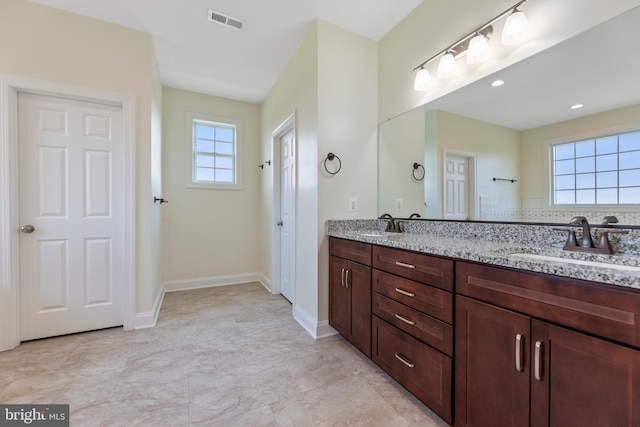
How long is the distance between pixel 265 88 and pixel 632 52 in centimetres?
338

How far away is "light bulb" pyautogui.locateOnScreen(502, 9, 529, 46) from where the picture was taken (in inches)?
56.2

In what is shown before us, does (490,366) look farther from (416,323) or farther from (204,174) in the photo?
(204,174)

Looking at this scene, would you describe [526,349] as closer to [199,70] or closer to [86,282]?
[86,282]

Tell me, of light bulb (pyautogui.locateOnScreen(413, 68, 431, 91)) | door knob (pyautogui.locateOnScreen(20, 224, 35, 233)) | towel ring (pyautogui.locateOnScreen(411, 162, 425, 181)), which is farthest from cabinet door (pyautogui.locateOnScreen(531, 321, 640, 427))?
door knob (pyautogui.locateOnScreen(20, 224, 35, 233))

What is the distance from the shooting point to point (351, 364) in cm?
188

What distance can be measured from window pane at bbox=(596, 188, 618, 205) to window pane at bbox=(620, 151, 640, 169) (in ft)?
0.36

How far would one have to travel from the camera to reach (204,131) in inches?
151

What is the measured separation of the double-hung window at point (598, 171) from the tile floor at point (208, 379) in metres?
1.38

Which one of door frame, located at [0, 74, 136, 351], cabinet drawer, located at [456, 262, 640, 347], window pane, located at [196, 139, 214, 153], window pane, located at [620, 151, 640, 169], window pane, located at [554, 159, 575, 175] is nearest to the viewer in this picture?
cabinet drawer, located at [456, 262, 640, 347]

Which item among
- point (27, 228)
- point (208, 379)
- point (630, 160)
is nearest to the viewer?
point (630, 160)

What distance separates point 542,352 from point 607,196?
2.88 ft

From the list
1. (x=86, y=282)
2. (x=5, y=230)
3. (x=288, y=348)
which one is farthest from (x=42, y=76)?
(x=288, y=348)

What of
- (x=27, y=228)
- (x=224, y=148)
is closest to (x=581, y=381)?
(x=27, y=228)

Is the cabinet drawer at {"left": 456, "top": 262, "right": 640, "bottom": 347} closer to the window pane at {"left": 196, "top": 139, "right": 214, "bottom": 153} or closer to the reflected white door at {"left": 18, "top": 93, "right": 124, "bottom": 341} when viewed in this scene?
the reflected white door at {"left": 18, "top": 93, "right": 124, "bottom": 341}
